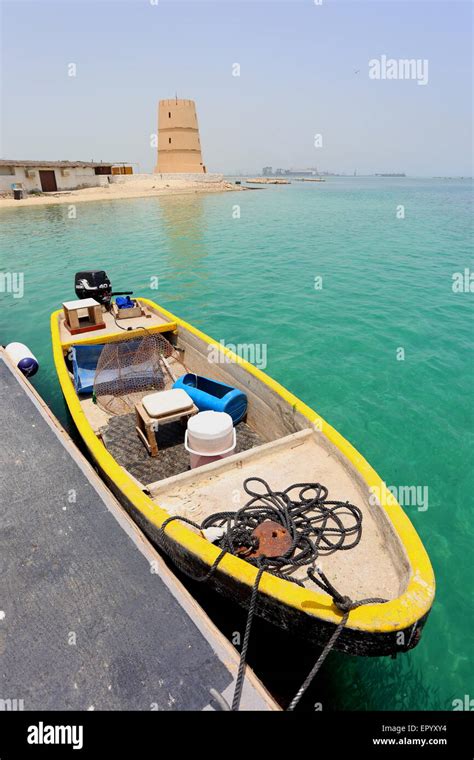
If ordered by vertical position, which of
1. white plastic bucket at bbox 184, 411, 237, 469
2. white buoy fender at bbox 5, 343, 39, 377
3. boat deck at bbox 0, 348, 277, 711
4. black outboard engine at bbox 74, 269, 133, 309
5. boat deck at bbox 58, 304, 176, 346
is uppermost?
black outboard engine at bbox 74, 269, 133, 309

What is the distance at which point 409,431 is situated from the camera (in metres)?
8.95

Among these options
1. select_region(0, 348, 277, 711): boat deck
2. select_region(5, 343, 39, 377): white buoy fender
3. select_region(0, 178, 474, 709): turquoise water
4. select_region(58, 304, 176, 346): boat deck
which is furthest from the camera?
select_region(5, 343, 39, 377): white buoy fender

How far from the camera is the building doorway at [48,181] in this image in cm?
6136

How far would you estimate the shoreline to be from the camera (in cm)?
5569

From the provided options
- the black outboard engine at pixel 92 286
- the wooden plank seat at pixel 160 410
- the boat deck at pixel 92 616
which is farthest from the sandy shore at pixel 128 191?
the boat deck at pixel 92 616

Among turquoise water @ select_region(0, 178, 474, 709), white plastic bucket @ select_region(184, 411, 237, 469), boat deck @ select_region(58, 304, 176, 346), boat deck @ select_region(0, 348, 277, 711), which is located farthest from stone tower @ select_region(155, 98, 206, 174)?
boat deck @ select_region(0, 348, 277, 711)

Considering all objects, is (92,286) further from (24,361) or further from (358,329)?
(358,329)

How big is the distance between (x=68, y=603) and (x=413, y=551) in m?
3.43

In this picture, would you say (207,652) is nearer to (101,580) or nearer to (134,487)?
(101,580)

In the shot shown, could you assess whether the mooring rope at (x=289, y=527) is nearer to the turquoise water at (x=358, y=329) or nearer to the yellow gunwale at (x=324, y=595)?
the yellow gunwale at (x=324, y=595)

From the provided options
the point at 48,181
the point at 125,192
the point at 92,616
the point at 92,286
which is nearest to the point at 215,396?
the point at 92,616

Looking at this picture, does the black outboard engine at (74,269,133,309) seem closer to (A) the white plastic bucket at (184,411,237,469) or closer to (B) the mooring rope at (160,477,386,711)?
(A) the white plastic bucket at (184,411,237,469)

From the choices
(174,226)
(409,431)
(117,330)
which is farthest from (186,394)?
(174,226)
